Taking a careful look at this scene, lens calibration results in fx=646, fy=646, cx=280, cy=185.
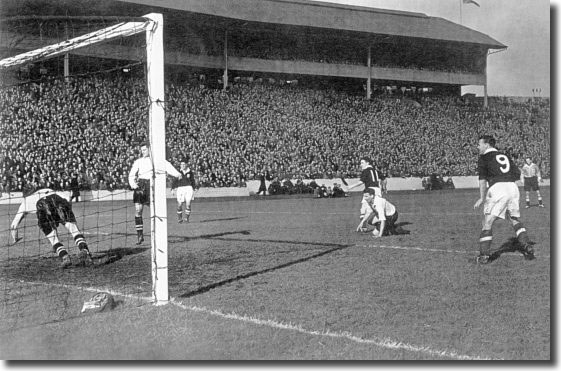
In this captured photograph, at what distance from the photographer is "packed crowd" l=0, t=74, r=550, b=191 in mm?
23938

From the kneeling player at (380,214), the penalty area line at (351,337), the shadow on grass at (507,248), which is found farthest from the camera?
the kneeling player at (380,214)

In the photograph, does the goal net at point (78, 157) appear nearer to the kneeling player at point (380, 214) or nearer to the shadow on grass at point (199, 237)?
the shadow on grass at point (199, 237)

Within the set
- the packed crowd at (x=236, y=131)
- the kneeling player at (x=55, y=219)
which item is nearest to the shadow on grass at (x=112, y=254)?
the kneeling player at (x=55, y=219)

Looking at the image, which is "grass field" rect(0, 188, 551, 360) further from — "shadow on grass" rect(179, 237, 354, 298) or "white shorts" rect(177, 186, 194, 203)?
"white shorts" rect(177, 186, 194, 203)

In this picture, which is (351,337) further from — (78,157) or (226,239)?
(78,157)

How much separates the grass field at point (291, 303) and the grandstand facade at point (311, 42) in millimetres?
19024

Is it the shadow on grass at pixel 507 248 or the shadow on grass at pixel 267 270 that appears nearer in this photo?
the shadow on grass at pixel 267 270

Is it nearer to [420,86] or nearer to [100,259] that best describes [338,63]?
[420,86]

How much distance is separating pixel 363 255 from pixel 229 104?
21972mm

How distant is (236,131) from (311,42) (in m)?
8.52

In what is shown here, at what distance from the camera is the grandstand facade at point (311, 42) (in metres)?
29.7

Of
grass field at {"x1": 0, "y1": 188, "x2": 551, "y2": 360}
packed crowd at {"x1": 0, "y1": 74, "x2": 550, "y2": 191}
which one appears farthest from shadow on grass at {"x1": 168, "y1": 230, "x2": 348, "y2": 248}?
packed crowd at {"x1": 0, "y1": 74, "x2": 550, "y2": 191}

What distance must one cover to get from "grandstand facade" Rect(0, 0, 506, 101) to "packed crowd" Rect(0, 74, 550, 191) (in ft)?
5.83

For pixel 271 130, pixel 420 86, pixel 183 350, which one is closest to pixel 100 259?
pixel 183 350
